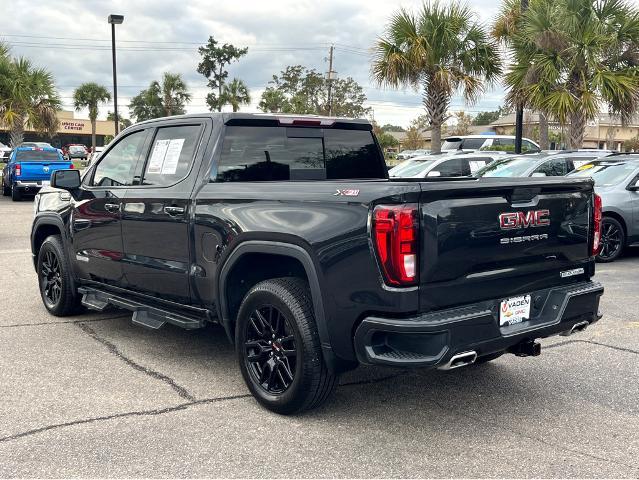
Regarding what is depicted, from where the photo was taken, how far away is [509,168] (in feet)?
40.3

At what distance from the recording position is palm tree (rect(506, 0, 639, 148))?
16484mm

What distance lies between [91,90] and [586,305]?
244 ft

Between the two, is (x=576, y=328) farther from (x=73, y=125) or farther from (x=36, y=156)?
Result: (x=73, y=125)

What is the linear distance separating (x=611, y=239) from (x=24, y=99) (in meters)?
23.6

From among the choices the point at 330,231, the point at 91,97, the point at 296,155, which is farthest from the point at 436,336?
the point at 91,97

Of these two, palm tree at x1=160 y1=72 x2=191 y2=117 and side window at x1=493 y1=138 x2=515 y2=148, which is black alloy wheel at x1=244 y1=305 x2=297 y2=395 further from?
palm tree at x1=160 y1=72 x2=191 y2=117

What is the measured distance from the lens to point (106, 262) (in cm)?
566

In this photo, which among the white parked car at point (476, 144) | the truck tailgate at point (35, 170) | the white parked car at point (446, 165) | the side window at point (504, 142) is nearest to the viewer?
the white parked car at point (446, 165)

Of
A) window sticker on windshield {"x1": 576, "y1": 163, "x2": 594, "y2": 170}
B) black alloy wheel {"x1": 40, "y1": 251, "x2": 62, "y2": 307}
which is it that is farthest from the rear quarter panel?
window sticker on windshield {"x1": 576, "y1": 163, "x2": 594, "y2": 170}

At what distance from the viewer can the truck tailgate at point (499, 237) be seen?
3.55 meters

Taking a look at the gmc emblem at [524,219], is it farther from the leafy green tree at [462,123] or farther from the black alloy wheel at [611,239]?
the leafy green tree at [462,123]

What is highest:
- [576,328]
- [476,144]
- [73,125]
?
[73,125]

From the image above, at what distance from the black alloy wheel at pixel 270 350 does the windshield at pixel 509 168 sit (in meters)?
8.53

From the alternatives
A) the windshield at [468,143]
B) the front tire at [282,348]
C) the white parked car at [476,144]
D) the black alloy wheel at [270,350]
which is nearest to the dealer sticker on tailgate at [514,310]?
the front tire at [282,348]
